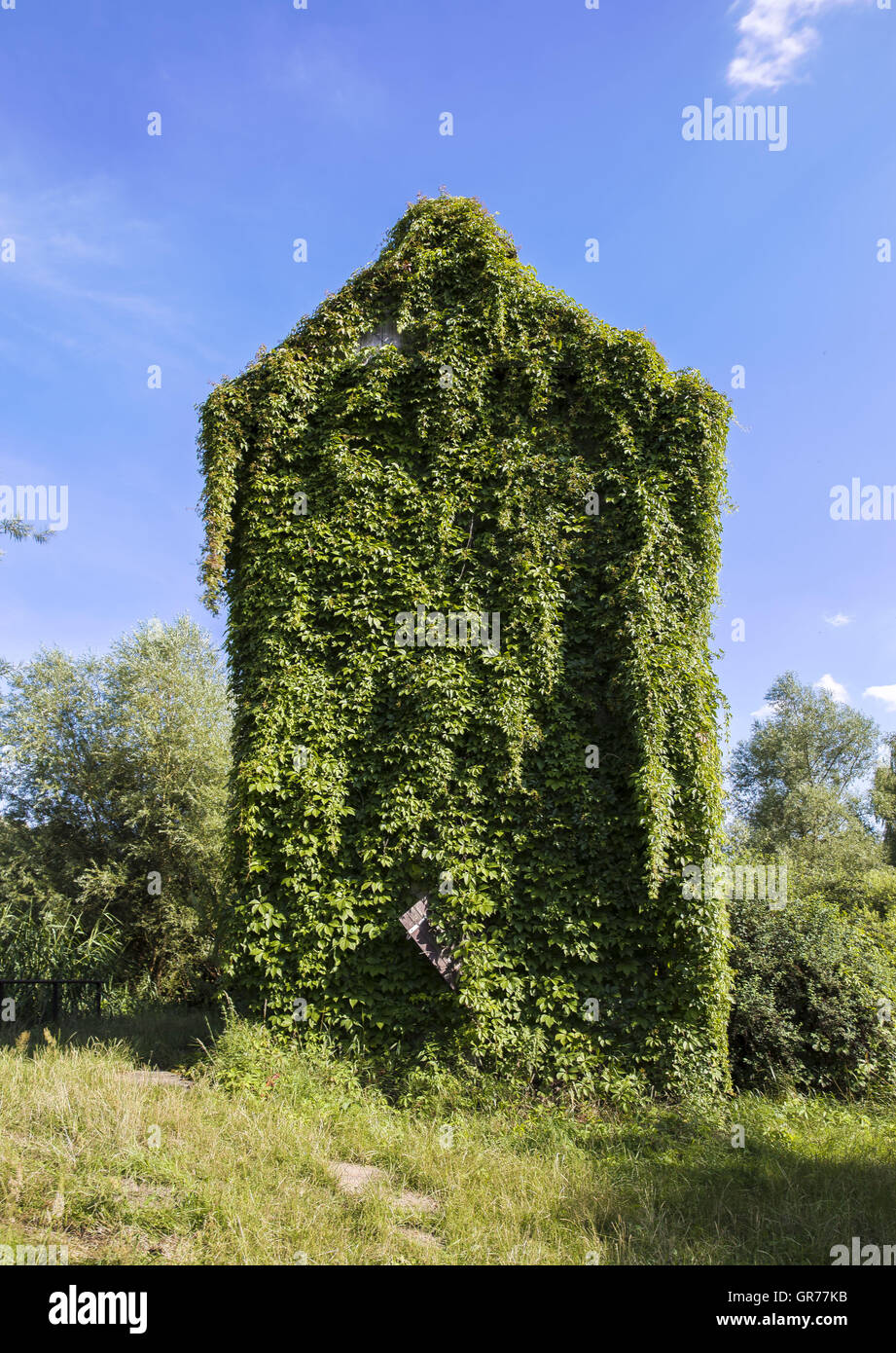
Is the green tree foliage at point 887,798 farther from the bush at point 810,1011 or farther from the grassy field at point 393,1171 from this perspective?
the grassy field at point 393,1171

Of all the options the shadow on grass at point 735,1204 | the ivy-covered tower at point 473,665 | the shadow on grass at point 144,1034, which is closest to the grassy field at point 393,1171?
the shadow on grass at point 735,1204

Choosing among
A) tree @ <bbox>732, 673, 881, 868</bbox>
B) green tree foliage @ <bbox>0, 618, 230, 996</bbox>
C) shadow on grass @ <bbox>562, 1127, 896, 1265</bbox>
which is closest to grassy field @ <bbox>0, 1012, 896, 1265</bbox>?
shadow on grass @ <bbox>562, 1127, 896, 1265</bbox>

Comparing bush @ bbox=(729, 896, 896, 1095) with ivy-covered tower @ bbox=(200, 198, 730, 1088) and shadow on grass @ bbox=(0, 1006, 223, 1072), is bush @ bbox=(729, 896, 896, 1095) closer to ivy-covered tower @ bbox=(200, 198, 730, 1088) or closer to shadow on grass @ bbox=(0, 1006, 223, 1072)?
ivy-covered tower @ bbox=(200, 198, 730, 1088)

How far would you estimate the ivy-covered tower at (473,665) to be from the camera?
8633 millimetres

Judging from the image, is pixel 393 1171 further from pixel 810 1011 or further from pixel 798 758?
pixel 798 758

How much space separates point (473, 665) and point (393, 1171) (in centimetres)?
537

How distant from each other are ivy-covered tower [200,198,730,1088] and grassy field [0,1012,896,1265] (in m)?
0.76

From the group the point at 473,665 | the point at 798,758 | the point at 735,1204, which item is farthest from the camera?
the point at 798,758

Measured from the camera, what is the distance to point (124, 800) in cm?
1864

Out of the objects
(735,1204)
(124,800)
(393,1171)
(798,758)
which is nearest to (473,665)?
(393,1171)

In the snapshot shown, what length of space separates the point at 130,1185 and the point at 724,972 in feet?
20.8

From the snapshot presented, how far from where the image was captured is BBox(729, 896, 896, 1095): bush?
30.1 feet

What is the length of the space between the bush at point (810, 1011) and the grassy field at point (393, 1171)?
27.1 inches
